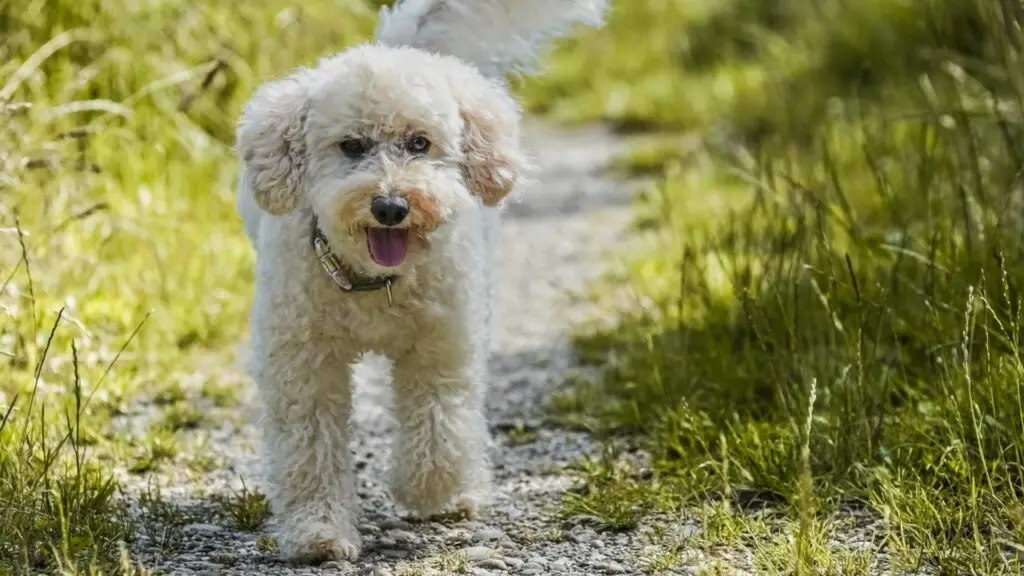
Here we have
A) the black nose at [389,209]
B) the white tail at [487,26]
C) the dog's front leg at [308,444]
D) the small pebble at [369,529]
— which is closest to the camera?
the black nose at [389,209]

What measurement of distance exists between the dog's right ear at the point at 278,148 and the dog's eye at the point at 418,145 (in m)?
0.27

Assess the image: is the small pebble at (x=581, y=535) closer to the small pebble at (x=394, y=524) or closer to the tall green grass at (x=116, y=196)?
the small pebble at (x=394, y=524)

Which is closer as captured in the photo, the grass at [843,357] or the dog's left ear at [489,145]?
the grass at [843,357]

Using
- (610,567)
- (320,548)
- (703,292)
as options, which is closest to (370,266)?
(320,548)

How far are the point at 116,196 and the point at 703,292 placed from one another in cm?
253

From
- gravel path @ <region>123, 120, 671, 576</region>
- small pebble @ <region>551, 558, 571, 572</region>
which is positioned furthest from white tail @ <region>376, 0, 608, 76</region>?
small pebble @ <region>551, 558, 571, 572</region>

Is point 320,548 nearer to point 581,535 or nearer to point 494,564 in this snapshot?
point 494,564

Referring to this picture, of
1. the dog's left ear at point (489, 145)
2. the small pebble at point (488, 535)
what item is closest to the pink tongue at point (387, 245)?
the dog's left ear at point (489, 145)

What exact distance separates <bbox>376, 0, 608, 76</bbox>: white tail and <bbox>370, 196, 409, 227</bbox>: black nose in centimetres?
100

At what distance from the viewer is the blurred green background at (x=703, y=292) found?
3396 mm

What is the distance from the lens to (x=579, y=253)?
23.0ft

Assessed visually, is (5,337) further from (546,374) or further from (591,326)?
(591,326)

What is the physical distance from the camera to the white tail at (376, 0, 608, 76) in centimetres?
413

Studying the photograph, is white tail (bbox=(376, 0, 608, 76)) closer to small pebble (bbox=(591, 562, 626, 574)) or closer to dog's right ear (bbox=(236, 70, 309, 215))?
dog's right ear (bbox=(236, 70, 309, 215))
